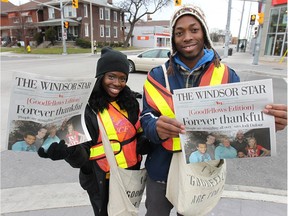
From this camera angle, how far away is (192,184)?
1.39 m

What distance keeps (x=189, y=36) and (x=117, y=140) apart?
81cm

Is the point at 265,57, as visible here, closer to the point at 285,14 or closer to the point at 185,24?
the point at 285,14

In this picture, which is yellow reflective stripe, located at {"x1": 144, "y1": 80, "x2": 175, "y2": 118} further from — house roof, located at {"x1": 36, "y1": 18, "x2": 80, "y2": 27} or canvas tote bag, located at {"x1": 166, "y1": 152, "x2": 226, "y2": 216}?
house roof, located at {"x1": 36, "y1": 18, "x2": 80, "y2": 27}

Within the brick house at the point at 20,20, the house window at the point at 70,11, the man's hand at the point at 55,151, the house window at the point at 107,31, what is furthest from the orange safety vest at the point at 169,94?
the house window at the point at 107,31

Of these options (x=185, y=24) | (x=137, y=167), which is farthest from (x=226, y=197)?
(x=185, y=24)

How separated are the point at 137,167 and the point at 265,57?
23.3m

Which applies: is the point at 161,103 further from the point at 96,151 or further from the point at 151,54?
the point at 151,54

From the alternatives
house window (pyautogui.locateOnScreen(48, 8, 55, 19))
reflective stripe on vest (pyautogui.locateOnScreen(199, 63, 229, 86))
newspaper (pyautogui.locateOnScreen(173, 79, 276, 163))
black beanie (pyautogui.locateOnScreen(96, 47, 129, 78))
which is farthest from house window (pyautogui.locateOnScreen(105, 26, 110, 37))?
newspaper (pyautogui.locateOnScreen(173, 79, 276, 163))

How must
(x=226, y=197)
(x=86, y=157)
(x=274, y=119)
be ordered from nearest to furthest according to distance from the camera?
1. (x=274, y=119)
2. (x=86, y=157)
3. (x=226, y=197)

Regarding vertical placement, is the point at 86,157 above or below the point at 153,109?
below

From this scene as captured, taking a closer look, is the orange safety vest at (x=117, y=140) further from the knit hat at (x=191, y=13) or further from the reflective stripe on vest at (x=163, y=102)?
the knit hat at (x=191, y=13)

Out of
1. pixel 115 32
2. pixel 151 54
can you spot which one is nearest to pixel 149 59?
pixel 151 54

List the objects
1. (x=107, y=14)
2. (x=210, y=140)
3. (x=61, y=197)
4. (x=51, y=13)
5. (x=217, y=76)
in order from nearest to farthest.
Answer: (x=210, y=140), (x=217, y=76), (x=61, y=197), (x=51, y=13), (x=107, y=14)

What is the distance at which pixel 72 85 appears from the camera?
1.32 metres
